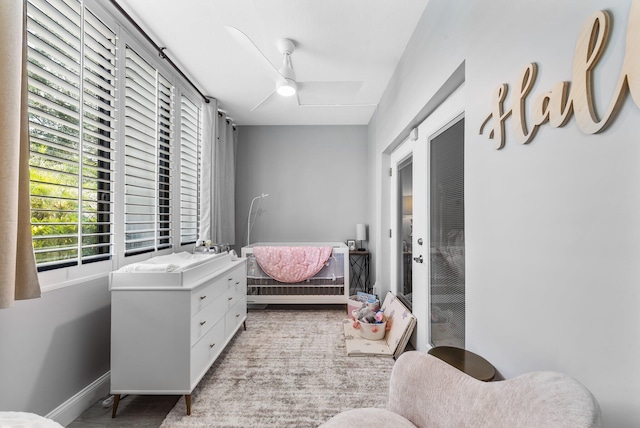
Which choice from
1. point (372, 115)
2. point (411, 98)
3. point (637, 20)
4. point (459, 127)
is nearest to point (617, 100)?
point (637, 20)

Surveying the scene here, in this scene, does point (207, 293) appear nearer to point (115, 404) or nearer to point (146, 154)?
point (115, 404)

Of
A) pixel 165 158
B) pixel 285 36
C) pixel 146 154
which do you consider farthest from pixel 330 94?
pixel 146 154

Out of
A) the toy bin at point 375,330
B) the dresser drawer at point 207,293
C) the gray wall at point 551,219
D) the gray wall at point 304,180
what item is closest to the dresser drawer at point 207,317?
the dresser drawer at point 207,293

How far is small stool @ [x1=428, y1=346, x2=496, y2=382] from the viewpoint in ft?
3.51

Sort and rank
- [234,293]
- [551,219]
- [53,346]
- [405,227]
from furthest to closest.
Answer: [405,227] < [234,293] < [53,346] < [551,219]

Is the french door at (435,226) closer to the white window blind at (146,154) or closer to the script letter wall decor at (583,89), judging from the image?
the script letter wall decor at (583,89)

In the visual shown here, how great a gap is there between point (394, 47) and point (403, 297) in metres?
2.21

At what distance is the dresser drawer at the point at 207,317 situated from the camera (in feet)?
5.82

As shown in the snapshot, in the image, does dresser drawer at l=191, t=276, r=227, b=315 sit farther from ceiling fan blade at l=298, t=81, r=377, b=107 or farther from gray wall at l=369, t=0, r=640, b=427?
ceiling fan blade at l=298, t=81, r=377, b=107

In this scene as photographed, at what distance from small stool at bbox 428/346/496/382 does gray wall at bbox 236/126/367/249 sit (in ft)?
10.2

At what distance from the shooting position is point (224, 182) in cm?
375

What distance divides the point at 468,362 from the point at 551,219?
2.19 feet

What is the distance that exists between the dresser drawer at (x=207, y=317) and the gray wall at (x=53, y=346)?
25.8 inches

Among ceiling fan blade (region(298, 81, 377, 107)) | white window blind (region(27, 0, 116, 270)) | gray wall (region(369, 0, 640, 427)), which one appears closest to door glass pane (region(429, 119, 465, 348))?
gray wall (region(369, 0, 640, 427))
